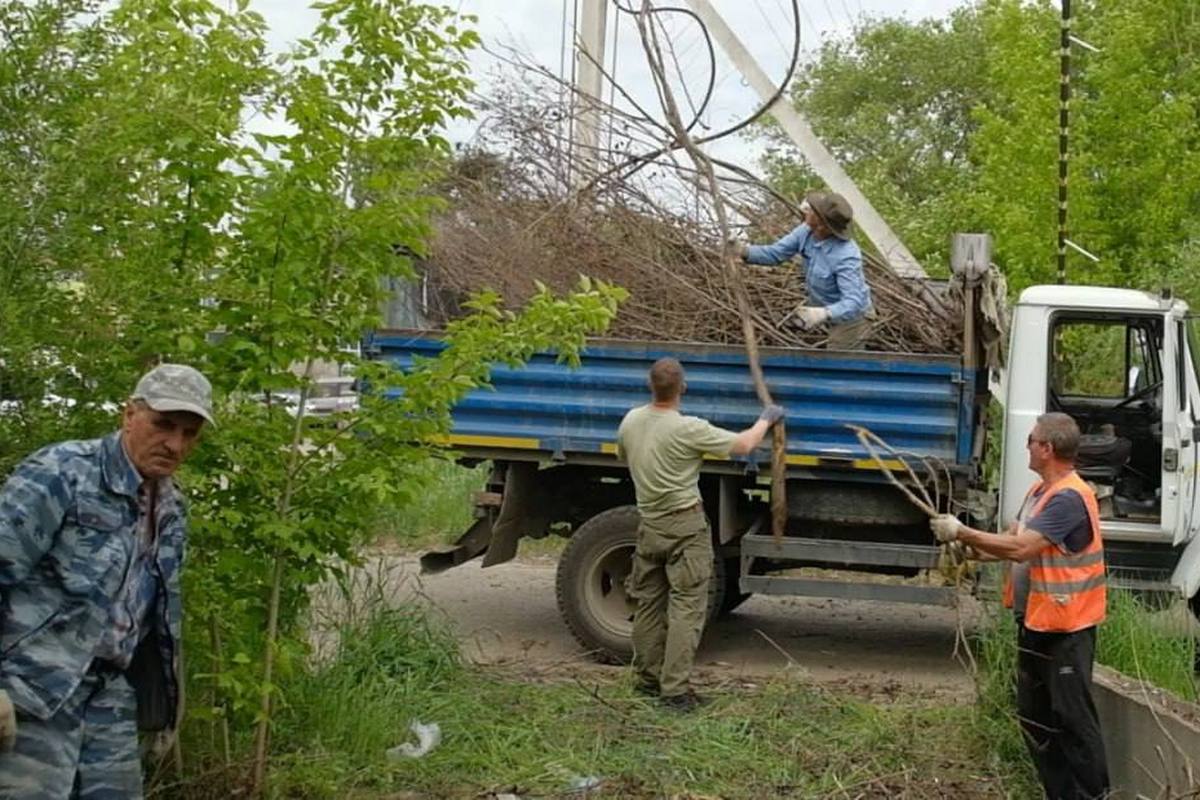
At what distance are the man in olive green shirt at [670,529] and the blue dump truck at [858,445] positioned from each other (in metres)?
0.85

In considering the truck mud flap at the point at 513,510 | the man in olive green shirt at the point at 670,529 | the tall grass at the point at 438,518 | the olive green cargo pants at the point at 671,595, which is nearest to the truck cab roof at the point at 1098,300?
the man in olive green shirt at the point at 670,529

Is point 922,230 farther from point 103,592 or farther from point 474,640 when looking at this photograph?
point 103,592

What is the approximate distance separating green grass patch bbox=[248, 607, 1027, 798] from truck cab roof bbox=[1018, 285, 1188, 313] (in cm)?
239

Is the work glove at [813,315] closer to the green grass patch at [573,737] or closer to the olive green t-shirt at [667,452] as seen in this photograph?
the olive green t-shirt at [667,452]

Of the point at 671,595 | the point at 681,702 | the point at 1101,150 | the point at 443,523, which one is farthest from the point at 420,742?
the point at 1101,150

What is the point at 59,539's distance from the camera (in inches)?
150

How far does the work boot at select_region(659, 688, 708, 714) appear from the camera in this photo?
291 inches

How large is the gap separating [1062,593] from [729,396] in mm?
3114

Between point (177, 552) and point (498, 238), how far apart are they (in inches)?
215

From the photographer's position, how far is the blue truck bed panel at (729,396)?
8.41 m

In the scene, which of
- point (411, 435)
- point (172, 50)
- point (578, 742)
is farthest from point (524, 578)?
point (172, 50)

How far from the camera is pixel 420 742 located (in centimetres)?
646

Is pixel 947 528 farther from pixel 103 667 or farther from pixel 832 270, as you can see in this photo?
pixel 832 270

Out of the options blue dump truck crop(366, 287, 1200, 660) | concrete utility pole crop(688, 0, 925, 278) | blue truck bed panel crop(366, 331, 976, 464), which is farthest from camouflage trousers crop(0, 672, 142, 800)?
concrete utility pole crop(688, 0, 925, 278)
